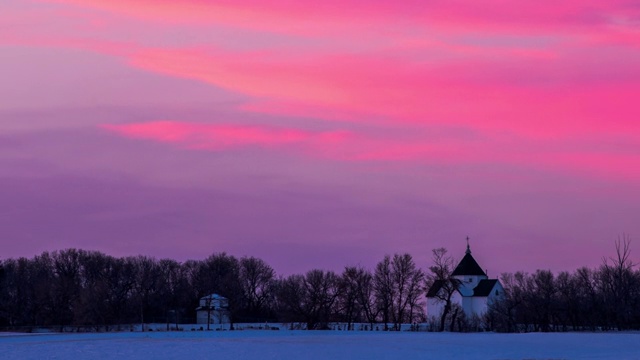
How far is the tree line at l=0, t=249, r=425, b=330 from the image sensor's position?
131m

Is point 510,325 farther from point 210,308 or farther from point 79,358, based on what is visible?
point 79,358

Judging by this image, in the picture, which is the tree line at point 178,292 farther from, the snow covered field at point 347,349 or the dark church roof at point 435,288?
the snow covered field at point 347,349

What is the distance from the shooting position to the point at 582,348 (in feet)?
227

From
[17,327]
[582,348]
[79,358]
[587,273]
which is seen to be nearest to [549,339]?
[582,348]

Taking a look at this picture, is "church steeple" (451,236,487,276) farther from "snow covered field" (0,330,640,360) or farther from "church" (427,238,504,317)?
"snow covered field" (0,330,640,360)

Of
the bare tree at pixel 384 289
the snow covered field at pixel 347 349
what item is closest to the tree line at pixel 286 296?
the bare tree at pixel 384 289

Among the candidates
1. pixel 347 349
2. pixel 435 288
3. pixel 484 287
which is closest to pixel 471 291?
pixel 484 287

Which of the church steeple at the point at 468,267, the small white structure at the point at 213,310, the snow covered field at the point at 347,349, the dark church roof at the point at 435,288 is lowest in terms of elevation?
the snow covered field at the point at 347,349

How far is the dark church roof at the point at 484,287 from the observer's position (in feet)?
486

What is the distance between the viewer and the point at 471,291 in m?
150

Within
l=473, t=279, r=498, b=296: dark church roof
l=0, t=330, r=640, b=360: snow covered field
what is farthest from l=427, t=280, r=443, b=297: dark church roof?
l=0, t=330, r=640, b=360: snow covered field

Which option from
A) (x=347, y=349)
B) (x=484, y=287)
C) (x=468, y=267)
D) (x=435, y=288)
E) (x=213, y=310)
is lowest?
(x=347, y=349)

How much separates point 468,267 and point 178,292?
131ft

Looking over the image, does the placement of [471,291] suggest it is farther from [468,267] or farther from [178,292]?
[178,292]
